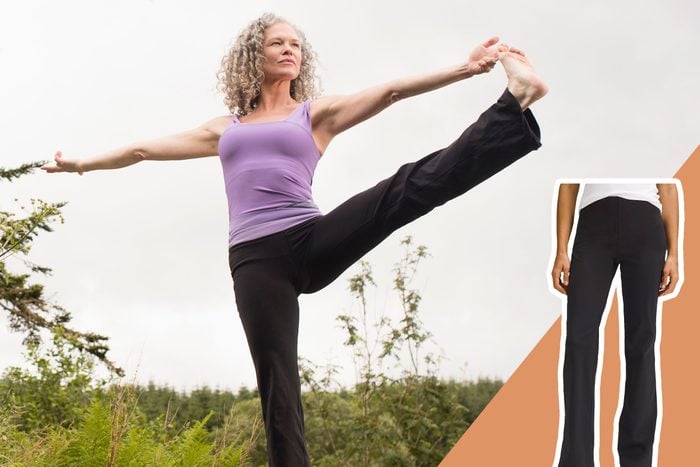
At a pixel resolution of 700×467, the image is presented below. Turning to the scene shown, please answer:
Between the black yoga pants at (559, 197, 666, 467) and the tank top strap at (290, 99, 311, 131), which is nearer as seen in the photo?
the tank top strap at (290, 99, 311, 131)

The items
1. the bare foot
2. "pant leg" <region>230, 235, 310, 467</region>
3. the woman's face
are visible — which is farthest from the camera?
the woman's face

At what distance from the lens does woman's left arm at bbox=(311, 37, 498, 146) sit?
106 inches

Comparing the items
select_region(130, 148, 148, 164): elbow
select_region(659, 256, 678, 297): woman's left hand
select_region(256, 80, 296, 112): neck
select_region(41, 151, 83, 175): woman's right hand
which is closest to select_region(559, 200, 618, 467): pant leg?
select_region(659, 256, 678, 297): woman's left hand

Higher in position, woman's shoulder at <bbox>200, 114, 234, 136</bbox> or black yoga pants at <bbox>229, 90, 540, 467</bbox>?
woman's shoulder at <bbox>200, 114, 234, 136</bbox>

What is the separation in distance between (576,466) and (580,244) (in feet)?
2.85

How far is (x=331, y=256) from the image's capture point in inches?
116

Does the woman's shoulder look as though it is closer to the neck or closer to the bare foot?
the neck

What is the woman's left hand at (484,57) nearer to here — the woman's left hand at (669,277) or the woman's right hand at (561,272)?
the woman's right hand at (561,272)

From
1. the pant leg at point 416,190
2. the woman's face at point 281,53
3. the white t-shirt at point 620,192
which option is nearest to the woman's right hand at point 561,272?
the white t-shirt at point 620,192

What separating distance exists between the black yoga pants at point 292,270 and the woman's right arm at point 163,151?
1.79ft

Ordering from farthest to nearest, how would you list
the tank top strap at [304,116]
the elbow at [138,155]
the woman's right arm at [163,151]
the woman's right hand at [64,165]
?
the woman's right hand at [64,165] → the elbow at [138,155] → the woman's right arm at [163,151] → the tank top strap at [304,116]

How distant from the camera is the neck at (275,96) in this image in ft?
11.2

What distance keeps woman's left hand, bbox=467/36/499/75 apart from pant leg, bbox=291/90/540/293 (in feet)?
0.45

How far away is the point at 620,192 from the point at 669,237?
30 cm
